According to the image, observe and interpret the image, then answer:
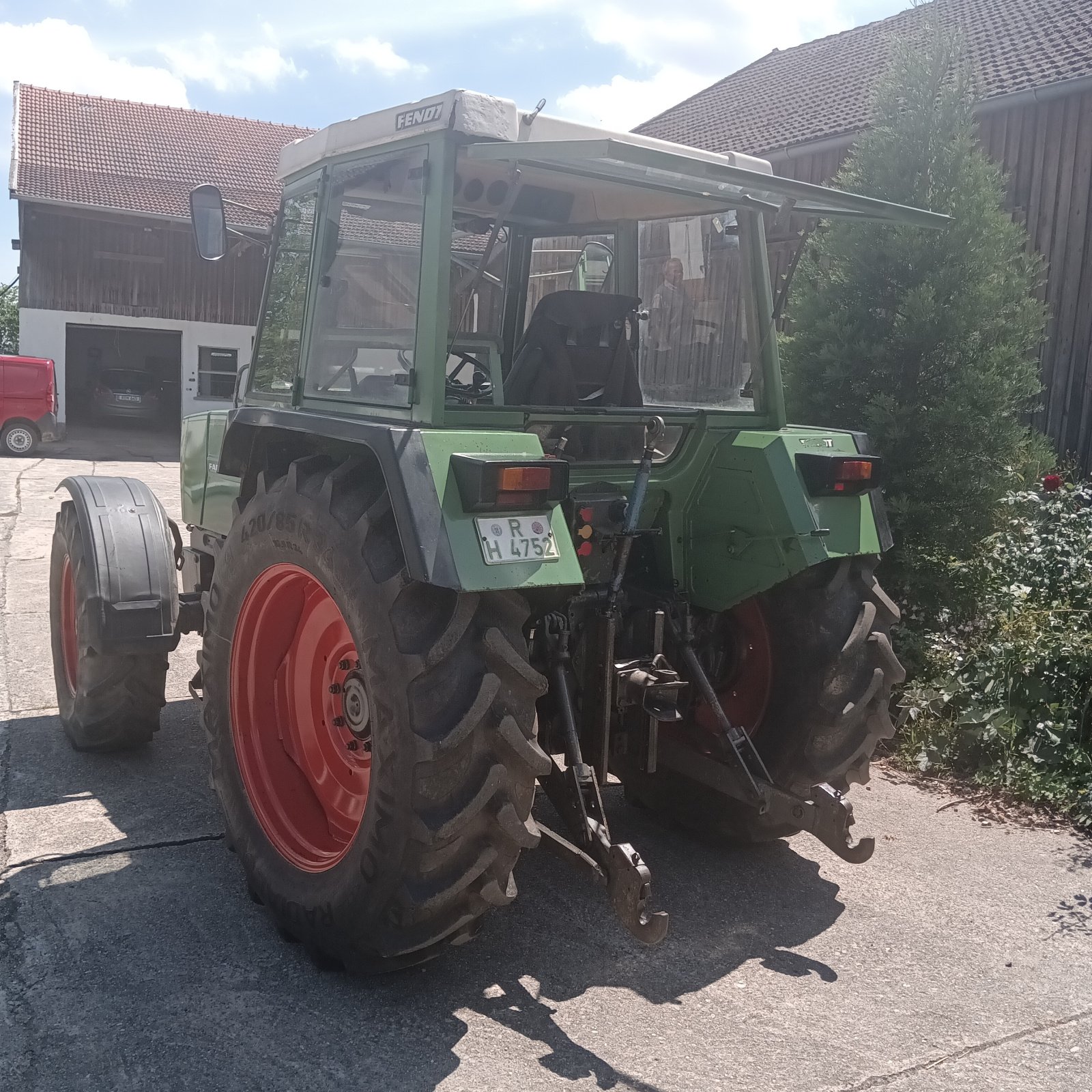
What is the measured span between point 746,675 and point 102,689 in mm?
2589

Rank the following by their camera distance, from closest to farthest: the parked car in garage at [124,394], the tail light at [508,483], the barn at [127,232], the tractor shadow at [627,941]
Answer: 1. the tail light at [508,483]
2. the tractor shadow at [627,941]
3. the barn at [127,232]
4. the parked car in garage at [124,394]

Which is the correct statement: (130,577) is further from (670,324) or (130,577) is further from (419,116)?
(670,324)

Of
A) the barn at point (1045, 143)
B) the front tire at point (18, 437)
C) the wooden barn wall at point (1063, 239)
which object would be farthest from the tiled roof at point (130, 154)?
the wooden barn wall at point (1063, 239)

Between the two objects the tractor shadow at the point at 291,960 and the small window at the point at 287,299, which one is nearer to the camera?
the tractor shadow at the point at 291,960

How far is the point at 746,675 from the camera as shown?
393 centimetres

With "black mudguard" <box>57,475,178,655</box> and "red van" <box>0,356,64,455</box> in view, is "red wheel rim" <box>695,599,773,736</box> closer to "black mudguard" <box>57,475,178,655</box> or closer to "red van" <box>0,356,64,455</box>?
"black mudguard" <box>57,475,178,655</box>

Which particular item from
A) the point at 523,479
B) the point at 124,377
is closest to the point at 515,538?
the point at 523,479

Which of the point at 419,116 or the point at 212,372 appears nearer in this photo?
the point at 419,116

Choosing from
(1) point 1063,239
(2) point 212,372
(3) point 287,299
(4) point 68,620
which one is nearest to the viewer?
(3) point 287,299

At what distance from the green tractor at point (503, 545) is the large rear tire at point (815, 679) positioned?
12 millimetres

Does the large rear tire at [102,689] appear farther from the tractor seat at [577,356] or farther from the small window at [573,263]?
the small window at [573,263]

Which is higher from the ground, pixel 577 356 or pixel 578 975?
pixel 577 356

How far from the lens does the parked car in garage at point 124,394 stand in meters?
26.0

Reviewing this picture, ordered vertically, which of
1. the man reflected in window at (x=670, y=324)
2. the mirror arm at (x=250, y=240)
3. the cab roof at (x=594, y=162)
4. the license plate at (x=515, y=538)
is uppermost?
the cab roof at (x=594, y=162)
